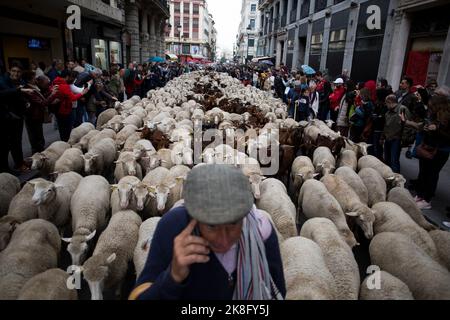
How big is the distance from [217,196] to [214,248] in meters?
0.25

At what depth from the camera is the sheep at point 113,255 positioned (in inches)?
112

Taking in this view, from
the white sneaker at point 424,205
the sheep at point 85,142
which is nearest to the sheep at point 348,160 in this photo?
the white sneaker at point 424,205

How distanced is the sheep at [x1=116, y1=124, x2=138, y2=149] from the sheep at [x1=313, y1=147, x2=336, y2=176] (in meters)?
4.37

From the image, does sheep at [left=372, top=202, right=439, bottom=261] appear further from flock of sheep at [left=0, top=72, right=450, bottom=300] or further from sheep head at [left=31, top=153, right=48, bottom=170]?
sheep head at [left=31, top=153, right=48, bottom=170]

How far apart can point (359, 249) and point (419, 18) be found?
34.1ft

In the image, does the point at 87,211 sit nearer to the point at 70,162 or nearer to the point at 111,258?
the point at 111,258

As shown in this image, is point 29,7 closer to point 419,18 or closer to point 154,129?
point 154,129

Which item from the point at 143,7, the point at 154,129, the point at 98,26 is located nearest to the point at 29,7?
the point at 98,26

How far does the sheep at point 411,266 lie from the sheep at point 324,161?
2.04m

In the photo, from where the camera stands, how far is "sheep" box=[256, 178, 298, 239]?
393cm

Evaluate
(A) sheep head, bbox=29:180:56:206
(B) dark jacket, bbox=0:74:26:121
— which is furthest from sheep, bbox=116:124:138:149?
(A) sheep head, bbox=29:180:56:206

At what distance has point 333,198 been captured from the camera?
450 centimetres

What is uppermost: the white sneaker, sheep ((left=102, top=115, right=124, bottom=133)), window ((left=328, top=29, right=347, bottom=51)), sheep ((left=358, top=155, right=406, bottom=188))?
window ((left=328, top=29, right=347, bottom=51))

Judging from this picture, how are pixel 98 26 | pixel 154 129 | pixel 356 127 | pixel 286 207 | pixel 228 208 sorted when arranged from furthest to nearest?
pixel 98 26, pixel 356 127, pixel 154 129, pixel 286 207, pixel 228 208
